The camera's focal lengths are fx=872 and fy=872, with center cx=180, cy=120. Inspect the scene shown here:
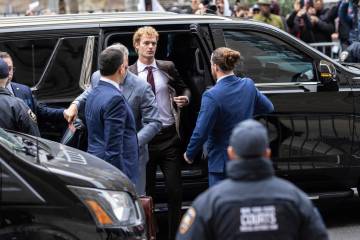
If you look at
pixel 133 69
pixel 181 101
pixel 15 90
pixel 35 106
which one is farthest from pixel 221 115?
pixel 15 90

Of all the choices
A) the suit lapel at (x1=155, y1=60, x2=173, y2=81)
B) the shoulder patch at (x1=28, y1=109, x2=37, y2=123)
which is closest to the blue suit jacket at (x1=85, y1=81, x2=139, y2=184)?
the shoulder patch at (x1=28, y1=109, x2=37, y2=123)

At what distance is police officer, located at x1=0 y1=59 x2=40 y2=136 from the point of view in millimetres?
6516

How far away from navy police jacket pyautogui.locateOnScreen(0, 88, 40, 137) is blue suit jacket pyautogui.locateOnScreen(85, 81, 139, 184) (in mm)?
553

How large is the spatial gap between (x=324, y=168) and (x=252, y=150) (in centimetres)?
414

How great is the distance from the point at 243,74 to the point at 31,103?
1867 millimetres

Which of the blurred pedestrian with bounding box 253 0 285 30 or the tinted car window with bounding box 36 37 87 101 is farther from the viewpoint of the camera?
the blurred pedestrian with bounding box 253 0 285 30

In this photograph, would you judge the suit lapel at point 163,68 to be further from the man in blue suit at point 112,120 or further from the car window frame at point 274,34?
the man in blue suit at point 112,120

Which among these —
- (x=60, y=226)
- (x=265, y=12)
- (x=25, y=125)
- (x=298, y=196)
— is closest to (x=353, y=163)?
(x=25, y=125)

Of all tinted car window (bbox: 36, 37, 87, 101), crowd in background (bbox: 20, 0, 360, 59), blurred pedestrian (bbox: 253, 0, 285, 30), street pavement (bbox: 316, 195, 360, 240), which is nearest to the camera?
tinted car window (bbox: 36, 37, 87, 101)

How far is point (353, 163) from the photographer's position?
7.56 meters

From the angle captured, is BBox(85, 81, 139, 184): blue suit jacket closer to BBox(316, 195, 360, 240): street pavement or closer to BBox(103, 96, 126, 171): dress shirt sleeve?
BBox(103, 96, 126, 171): dress shirt sleeve

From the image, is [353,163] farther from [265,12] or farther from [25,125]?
[265,12]

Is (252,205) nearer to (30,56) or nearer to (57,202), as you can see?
(57,202)

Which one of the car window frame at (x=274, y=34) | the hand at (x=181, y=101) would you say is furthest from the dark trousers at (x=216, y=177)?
the car window frame at (x=274, y=34)
